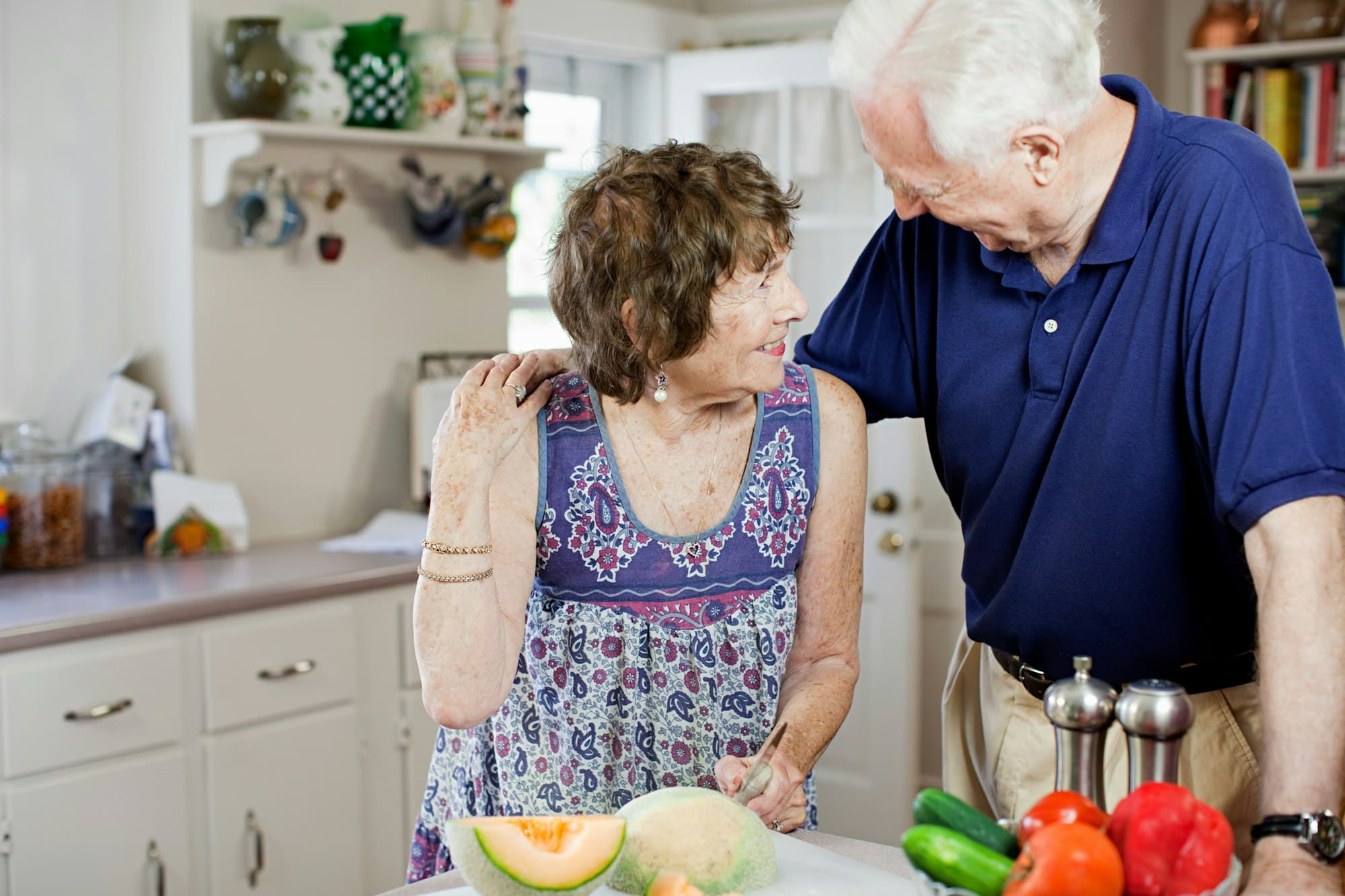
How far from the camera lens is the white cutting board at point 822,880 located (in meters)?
1.09

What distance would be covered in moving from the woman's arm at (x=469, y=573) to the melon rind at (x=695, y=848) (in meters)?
0.36

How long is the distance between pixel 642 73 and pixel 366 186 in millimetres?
1161

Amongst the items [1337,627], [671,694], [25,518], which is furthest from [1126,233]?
[25,518]

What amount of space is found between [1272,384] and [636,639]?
2.31ft

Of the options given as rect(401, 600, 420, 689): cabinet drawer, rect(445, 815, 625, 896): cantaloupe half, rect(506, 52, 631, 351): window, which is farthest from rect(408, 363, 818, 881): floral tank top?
rect(506, 52, 631, 351): window

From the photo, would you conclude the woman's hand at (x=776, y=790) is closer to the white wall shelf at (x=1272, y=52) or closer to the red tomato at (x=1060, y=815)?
the red tomato at (x=1060, y=815)

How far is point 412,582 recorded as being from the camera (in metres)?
2.85

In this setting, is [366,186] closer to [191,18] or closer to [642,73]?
[191,18]

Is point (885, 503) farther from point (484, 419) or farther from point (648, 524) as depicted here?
point (484, 419)

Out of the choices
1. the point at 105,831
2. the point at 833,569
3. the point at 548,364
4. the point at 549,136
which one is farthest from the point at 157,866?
the point at 549,136

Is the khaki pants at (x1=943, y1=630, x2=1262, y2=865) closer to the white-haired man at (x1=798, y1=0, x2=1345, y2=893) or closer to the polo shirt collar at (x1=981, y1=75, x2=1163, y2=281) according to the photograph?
the white-haired man at (x1=798, y1=0, x2=1345, y2=893)

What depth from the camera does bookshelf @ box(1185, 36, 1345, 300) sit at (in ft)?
11.2

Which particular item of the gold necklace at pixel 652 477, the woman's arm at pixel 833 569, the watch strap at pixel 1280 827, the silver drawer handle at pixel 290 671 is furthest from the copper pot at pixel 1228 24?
the watch strap at pixel 1280 827

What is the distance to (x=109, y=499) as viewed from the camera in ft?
9.43
